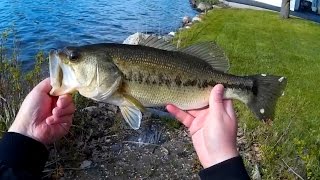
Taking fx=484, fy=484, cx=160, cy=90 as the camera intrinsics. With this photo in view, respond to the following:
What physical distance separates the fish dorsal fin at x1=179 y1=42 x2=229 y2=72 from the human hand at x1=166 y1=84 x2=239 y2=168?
0.52ft

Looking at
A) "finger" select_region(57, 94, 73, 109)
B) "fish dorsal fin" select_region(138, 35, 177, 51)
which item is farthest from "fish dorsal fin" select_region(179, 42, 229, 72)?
"finger" select_region(57, 94, 73, 109)

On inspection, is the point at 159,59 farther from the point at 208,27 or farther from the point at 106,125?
the point at 208,27

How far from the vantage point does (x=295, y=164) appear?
579cm

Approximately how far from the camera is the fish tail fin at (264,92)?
340cm

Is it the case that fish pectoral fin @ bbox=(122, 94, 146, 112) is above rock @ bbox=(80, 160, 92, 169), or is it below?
above

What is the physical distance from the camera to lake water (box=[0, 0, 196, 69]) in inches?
556

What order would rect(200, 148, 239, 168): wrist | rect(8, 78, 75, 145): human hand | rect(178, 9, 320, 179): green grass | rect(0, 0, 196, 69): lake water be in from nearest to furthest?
rect(200, 148, 239, 168): wrist
rect(8, 78, 75, 145): human hand
rect(178, 9, 320, 179): green grass
rect(0, 0, 196, 69): lake water

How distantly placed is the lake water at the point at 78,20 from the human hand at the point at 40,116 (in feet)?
25.3

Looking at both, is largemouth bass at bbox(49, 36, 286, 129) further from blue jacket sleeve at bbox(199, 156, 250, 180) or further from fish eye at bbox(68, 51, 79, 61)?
blue jacket sleeve at bbox(199, 156, 250, 180)

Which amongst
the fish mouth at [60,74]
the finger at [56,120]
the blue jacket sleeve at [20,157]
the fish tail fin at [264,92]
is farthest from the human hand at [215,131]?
the blue jacket sleeve at [20,157]

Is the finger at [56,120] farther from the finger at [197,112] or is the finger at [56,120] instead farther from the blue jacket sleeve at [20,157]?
the finger at [197,112]

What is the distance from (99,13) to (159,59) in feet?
56.6

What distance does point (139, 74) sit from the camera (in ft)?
9.55

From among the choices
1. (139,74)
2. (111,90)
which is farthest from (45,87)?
(139,74)
